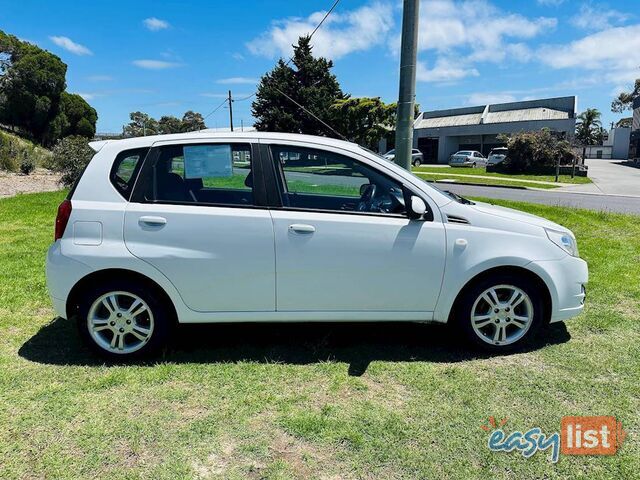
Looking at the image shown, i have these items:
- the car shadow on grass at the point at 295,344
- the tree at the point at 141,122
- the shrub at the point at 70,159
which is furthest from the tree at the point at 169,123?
the car shadow on grass at the point at 295,344

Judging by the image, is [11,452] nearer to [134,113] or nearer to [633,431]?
[633,431]

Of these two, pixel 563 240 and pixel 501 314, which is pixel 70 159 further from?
pixel 563 240

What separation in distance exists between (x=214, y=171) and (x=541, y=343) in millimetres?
3097

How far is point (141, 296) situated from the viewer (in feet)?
11.9

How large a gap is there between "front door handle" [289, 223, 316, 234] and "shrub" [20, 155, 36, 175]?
21602mm

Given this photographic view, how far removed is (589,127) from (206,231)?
90748mm

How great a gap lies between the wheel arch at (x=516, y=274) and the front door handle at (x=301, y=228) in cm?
127

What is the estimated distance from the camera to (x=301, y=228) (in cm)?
356

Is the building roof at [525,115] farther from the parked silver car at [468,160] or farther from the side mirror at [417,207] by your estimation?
the side mirror at [417,207]

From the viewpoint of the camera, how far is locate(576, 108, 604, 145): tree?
257 feet

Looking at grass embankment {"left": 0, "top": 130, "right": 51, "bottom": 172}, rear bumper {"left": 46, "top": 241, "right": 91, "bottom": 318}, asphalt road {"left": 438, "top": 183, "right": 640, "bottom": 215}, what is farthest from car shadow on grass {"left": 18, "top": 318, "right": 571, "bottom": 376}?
grass embankment {"left": 0, "top": 130, "right": 51, "bottom": 172}

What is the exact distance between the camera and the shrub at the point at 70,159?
16828 millimetres

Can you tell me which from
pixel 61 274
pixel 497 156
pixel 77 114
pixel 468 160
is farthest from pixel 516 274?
pixel 77 114

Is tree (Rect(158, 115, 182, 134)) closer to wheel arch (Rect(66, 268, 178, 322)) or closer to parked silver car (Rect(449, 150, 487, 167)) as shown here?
parked silver car (Rect(449, 150, 487, 167))
